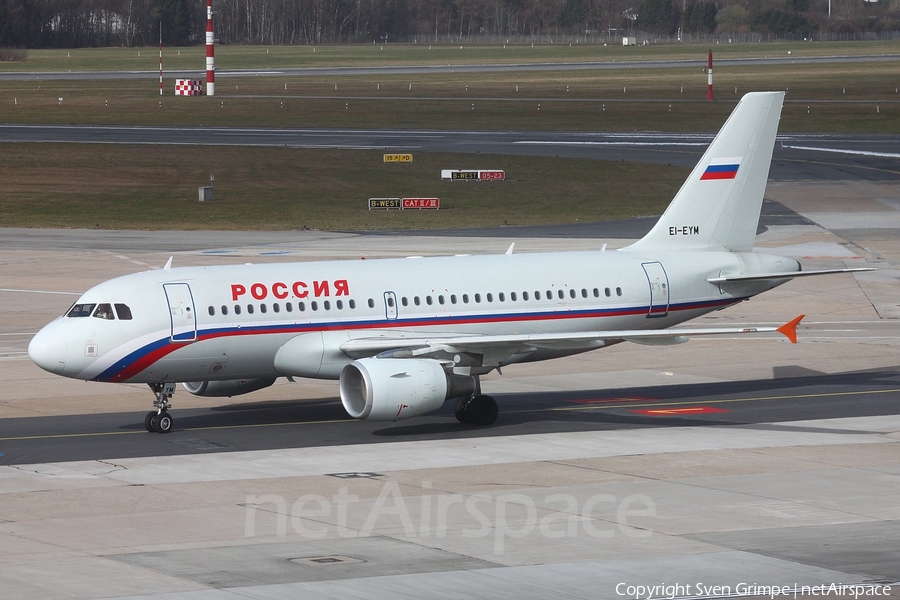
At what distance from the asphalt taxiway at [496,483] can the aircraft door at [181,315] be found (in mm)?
2604

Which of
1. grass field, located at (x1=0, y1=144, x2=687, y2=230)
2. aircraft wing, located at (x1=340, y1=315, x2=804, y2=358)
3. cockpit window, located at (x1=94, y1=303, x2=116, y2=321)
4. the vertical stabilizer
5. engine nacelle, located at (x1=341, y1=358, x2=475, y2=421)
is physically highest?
the vertical stabilizer

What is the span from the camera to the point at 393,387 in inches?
1264

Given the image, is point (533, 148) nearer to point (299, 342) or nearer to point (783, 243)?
point (783, 243)

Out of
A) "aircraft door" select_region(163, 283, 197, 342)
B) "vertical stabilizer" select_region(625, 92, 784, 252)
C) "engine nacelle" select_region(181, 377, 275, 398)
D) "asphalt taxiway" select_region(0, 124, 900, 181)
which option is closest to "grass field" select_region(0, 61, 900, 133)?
"asphalt taxiway" select_region(0, 124, 900, 181)

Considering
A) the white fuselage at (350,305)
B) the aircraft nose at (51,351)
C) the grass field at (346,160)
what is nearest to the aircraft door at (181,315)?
the white fuselage at (350,305)

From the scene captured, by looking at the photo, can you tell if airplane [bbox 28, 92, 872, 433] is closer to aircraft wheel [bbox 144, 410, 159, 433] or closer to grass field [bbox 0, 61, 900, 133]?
aircraft wheel [bbox 144, 410, 159, 433]

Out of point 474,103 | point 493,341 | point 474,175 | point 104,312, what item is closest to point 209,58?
point 474,103

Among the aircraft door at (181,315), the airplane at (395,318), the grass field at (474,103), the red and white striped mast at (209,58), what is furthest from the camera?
the red and white striped mast at (209,58)

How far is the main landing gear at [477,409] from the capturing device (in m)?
34.8

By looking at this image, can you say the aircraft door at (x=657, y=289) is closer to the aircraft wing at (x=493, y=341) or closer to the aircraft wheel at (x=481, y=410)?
the aircraft wing at (x=493, y=341)

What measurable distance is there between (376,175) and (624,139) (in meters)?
33.3

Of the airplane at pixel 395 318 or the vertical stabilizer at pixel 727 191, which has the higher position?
the vertical stabilizer at pixel 727 191

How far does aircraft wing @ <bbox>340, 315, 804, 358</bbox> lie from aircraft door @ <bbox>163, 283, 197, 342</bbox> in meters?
3.87

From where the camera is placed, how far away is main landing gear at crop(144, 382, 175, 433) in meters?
33.9
